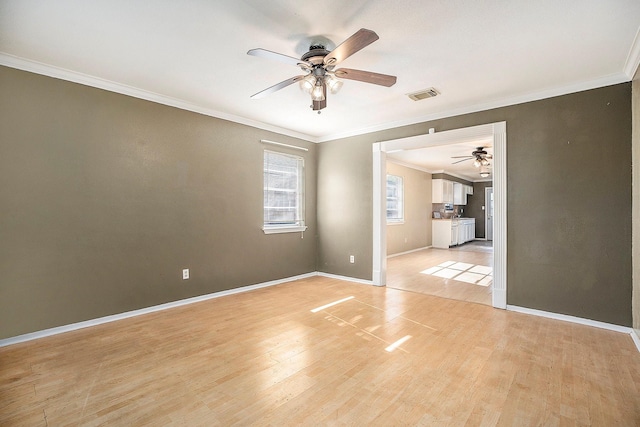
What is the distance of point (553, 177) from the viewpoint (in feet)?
10.9

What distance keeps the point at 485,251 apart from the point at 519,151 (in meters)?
5.89

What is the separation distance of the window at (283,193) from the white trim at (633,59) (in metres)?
4.15

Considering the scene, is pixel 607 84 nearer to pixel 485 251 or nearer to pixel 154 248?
pixel 154 248

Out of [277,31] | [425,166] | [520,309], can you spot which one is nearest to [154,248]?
[277,31]

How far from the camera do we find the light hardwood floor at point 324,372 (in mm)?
1725

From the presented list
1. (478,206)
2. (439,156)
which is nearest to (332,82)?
(439,156)

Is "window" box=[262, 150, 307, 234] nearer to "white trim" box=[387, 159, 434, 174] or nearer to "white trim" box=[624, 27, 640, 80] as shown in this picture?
"white trim" box=[387, 159, 434, 174]

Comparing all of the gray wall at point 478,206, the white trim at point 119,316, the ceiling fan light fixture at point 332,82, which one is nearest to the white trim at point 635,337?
the ceiling fan light fixture at point 332,82

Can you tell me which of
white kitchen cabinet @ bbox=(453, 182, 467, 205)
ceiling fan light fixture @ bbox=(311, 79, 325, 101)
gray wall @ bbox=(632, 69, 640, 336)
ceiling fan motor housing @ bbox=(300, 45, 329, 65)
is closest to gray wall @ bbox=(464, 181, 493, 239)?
white kitchen cabinet @ bbox=(453, 182, 467, 205)

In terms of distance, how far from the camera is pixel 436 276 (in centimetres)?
541

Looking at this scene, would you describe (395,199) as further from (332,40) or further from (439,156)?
(332,40)

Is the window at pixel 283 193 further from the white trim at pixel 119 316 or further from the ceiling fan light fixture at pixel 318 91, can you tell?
the ceiling fan light fixture at pixel 318 91

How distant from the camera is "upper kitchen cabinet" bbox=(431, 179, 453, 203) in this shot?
9.52 meters

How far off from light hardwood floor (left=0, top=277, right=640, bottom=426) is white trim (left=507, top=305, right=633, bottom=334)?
0.36 feet
